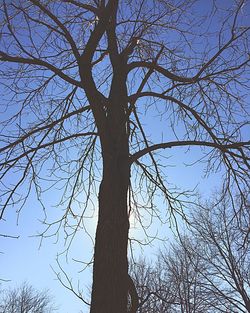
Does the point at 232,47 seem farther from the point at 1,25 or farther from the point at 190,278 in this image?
the point at 190,278

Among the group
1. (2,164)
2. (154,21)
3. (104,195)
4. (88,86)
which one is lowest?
(104,195)

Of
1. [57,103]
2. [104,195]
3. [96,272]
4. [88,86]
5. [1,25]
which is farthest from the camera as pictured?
[57,103]

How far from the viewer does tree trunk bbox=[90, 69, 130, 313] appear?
7.48 feet

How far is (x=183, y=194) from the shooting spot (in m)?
4.52

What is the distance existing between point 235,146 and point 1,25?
2.96m

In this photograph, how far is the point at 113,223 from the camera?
8.54 ft

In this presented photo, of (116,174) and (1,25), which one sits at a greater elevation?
(1,25)

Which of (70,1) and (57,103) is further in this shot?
(57,103)

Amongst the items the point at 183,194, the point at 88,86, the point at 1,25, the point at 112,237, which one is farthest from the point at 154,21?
the point at 112,237

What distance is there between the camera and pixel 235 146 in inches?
135

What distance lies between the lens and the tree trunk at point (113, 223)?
228cm

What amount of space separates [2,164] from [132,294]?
6.86ft

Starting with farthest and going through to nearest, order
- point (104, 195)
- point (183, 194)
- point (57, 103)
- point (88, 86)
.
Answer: point (57, 103), point (183, 194), point (88, 86), point (104, 195)

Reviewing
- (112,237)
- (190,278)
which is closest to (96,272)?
(112,237)
